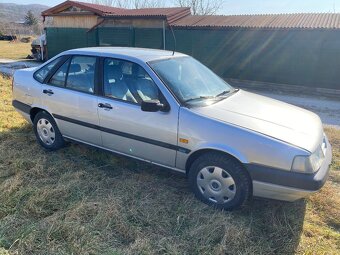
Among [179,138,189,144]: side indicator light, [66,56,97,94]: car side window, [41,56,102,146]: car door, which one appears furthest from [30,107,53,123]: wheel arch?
[179,138,189,144]: side indicator light

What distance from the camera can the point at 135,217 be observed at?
3.26 metres

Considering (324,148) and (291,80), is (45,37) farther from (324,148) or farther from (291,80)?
(324,148)

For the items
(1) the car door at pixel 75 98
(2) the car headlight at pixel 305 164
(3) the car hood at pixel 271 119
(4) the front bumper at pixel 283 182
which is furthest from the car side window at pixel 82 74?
(2) the car headlight at pixel 305 164

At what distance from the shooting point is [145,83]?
147 inches

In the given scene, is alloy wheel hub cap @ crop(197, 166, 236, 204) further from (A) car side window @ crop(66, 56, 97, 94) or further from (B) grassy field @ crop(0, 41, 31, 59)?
(B) grassy field @ crop(0, 41, 31, 59)

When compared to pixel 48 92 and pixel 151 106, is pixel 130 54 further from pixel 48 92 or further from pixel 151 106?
pixel 48 92

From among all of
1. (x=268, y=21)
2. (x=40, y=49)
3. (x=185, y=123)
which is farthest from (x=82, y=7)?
(x=185, y=123)

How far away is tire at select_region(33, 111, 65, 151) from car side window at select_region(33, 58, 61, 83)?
0.50 meters

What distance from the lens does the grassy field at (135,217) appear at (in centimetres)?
288

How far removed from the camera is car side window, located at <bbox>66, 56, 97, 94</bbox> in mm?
4148

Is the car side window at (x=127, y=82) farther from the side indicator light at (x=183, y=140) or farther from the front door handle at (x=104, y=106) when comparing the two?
the side indicator light at (x=183, y=140)

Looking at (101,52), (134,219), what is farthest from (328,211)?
(101,52)

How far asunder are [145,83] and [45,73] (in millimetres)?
1806

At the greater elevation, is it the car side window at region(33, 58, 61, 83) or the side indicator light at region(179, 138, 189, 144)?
the car side window at region(33, 58, 61, 83)
